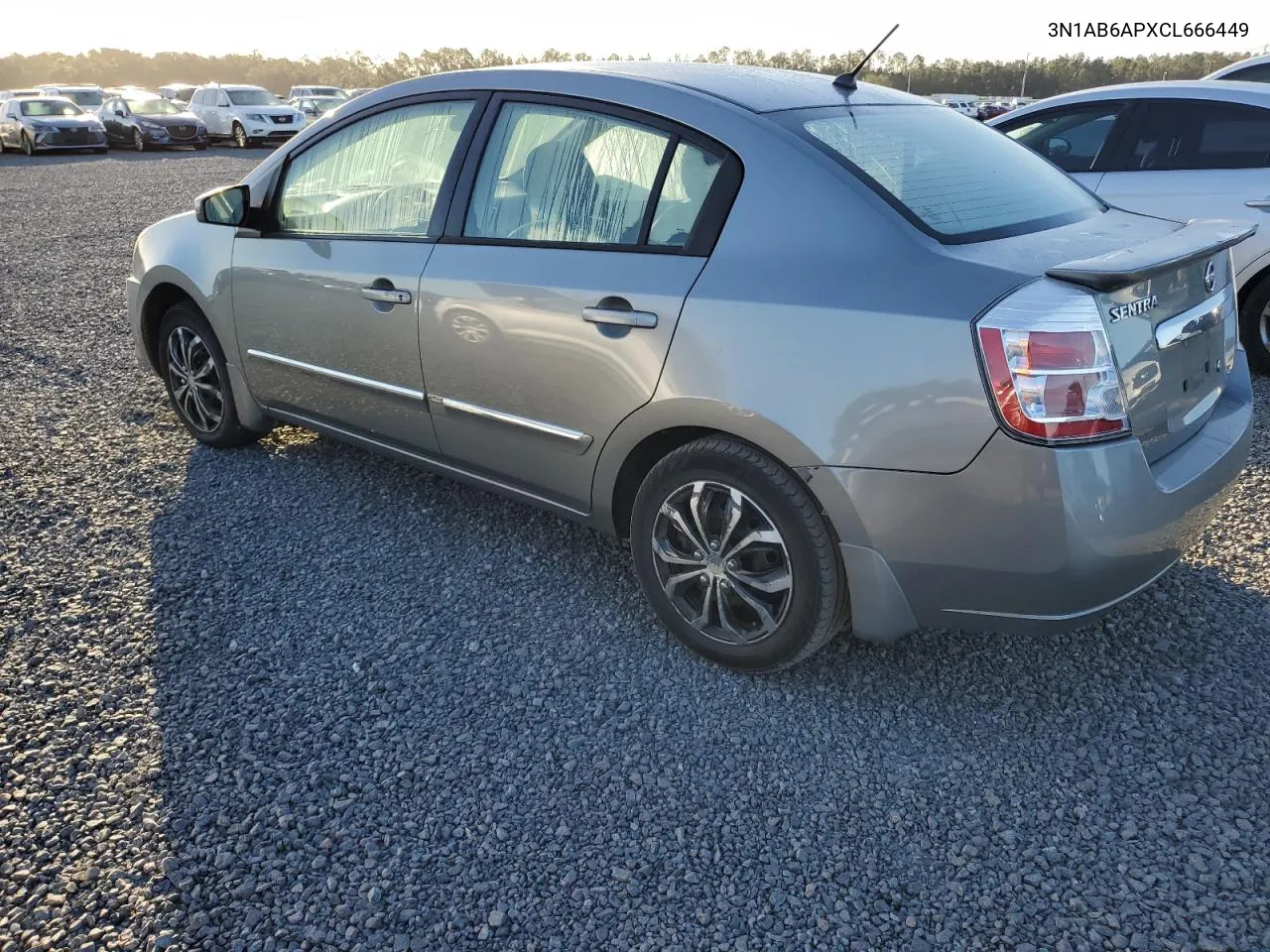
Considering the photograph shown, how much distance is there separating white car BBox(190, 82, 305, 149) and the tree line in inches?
425

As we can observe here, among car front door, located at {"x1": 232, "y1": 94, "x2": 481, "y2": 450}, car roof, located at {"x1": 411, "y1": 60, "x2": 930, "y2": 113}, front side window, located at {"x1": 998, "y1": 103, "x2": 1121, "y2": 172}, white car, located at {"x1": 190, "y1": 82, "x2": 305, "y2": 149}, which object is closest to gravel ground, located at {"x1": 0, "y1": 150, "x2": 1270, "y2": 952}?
car front door, located at {"x1": 232, "y1": 94, "x2": 481, "y2": 450}

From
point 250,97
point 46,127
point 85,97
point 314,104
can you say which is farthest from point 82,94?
point 314,104

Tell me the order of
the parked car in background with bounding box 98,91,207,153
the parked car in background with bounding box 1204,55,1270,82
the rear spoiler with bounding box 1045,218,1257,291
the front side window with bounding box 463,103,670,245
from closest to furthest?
the rear spoiler with bounding box 1045,218,1257,291 < the front side window with bounding box 463,103,670,245 < the parked car in background with bounding box 1204,55,1270,82 < the parked car in background with bounding box 98,91,207,153

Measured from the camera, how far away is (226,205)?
4121mm

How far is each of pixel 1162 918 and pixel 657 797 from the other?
1152 mm

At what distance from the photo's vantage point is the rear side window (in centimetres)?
543

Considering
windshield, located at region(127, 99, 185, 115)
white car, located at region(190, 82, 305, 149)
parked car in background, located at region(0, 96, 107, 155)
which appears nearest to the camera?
parked car in background, located at region(0, 96, 107, 155)

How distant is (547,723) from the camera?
279 cm

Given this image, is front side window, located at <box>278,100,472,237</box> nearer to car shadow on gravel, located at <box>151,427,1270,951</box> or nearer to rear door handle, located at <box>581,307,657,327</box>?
rear door handle, located at <box>581,307,657,327</box>

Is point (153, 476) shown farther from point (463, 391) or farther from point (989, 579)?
point (989, 579)

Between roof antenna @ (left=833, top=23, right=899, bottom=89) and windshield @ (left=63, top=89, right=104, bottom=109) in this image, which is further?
windshield @ (left=63, top=89, right=104, bottom=109)

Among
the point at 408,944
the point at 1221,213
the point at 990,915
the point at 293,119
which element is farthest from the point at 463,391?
the point at 293,119

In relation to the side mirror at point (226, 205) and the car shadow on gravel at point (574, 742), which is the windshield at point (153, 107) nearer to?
the side mirror at point (226, 205)

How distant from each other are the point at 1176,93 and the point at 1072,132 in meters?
0.60
